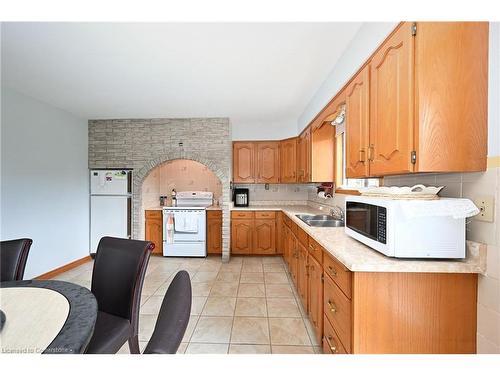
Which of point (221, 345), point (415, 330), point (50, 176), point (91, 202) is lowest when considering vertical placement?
point (221, 345)

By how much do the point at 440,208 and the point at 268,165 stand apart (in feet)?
10.9

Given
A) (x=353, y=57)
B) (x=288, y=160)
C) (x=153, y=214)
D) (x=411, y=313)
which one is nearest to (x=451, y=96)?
(x=353, y=57)

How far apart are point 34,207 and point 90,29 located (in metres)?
2.57

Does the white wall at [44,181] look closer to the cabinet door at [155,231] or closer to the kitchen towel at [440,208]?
the cabinet door at [155,231]

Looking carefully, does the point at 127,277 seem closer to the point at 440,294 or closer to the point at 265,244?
the point at 440,294

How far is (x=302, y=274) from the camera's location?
2262 mm

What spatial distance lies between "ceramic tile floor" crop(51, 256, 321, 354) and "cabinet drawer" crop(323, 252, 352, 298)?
29.6 inches

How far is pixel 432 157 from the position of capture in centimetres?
106

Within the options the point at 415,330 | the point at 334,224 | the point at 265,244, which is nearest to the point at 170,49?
the point at 334,224

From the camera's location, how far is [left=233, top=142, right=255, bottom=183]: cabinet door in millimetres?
4266

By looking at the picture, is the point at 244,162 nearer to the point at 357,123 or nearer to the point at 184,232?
the point at 184,232

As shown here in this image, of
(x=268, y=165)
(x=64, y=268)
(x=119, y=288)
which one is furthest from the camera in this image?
(x=268, y=165)

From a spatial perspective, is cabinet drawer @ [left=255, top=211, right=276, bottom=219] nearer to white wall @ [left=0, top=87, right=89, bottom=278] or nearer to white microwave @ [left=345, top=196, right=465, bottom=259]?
white microwave @ [left=345, top=196, right=465, bottom=259]

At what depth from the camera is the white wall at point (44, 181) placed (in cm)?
267
